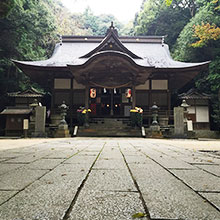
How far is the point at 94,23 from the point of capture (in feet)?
157

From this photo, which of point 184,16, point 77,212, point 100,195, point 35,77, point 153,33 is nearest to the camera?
point 77,212

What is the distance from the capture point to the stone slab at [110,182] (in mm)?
1163

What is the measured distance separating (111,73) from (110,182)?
39.3 ft

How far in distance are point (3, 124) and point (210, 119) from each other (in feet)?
67.5

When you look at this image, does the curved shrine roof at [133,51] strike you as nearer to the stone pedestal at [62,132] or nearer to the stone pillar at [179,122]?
the stone pillar at [179,122]

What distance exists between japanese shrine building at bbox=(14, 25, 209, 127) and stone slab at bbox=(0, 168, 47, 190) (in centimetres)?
1001

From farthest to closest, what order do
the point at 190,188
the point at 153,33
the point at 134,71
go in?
the point at 153,33 → the point at 134,71 → the point at 190,188

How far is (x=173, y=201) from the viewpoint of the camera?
3.10ft

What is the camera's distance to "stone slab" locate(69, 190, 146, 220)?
77 centimetres

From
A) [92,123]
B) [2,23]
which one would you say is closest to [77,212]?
[92,123]

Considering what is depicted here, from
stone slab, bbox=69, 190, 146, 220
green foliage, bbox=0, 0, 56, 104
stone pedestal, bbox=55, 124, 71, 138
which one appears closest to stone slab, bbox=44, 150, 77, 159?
stone slab, bbox=69, 190, 146, 220

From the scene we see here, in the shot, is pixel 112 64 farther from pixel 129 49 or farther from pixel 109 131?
pixel 129 49

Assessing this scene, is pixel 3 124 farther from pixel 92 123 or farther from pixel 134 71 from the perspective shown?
pixel 134 71

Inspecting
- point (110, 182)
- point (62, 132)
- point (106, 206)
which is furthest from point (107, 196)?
point (62, 132)
